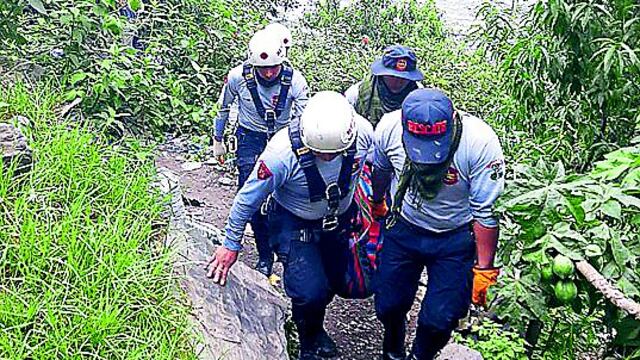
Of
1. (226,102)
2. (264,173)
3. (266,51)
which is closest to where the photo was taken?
(264,173)

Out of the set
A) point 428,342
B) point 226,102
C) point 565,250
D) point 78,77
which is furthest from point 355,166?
point 565,250

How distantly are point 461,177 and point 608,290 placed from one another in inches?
76.3

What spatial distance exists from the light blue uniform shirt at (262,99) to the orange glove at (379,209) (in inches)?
44.5

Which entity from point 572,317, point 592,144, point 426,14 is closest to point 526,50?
point 592,144

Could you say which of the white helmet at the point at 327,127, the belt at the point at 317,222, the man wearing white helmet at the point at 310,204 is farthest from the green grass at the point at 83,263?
the white helmet at the point at 327,127

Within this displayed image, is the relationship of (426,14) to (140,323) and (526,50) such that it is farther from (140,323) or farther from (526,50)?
(140,323)

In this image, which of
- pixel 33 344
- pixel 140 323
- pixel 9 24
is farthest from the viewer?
pixel 9 24

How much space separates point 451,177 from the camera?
379cm

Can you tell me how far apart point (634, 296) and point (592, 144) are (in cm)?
179

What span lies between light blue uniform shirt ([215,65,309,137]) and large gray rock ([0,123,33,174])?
2075mm

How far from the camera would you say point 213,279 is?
3680mm

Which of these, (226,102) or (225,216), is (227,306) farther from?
(225,216)

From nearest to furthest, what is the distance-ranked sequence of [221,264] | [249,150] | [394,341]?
[221,264] → [394,341] → [249,150]

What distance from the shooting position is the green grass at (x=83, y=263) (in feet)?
8.94
